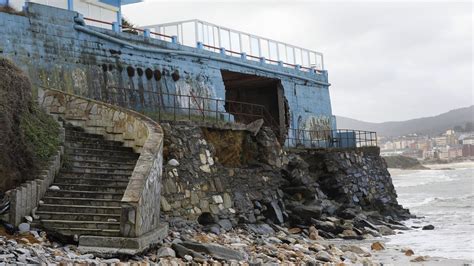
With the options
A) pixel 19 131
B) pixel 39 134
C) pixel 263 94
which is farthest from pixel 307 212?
pixel 263 94

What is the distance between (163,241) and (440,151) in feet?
400

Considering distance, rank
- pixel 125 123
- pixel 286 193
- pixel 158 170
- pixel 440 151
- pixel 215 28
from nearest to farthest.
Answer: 1. pixel 158 170
2. pixel 125 123
3. pixel 286 193
4. pixel 215 28
5. pixel 440 151

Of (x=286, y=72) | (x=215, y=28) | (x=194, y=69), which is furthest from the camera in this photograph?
(x=286, y=72)

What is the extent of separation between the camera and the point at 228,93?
87.6 ft

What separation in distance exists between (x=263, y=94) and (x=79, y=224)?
17.7m

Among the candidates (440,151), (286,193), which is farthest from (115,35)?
(440,151)

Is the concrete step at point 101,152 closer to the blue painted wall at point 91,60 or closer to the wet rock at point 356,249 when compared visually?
the blue painted wall at point 91,60

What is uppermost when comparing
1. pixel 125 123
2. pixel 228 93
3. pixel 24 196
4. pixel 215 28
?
pixel 215 28

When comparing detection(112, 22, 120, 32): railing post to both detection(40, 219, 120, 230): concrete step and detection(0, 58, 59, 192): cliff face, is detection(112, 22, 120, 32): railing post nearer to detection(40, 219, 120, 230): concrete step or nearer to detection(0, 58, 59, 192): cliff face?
detection(0, 58, 59, 192): cliff face

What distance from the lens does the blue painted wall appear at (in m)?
14.9

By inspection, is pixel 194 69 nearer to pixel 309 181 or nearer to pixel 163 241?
pixel 309 181

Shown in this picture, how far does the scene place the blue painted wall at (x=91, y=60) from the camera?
1495 centimetres

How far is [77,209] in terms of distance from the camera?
9797 mm

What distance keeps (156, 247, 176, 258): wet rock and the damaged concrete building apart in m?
0.28
